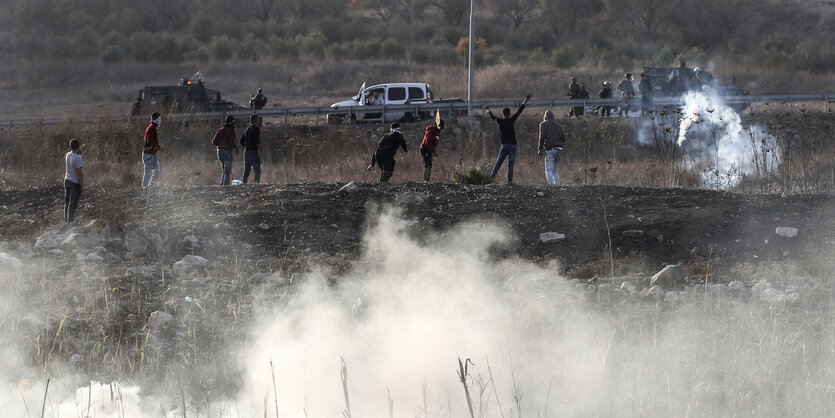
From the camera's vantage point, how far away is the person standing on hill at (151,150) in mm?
14438

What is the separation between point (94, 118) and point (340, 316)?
62.9 ft

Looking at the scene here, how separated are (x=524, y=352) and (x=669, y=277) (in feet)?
8.00

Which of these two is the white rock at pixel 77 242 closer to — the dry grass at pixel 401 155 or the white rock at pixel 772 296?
the dry grass at pixel 401 155

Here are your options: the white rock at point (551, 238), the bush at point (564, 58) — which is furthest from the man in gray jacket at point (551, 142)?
the bush at point (564, 58)

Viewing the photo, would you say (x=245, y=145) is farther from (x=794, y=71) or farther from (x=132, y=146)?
(x=794, y=71)

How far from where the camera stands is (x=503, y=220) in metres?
11.6

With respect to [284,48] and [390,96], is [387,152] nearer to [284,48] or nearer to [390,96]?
[390,96]

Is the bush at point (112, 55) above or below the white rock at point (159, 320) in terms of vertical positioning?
above

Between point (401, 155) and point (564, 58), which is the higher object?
point (564, 58)

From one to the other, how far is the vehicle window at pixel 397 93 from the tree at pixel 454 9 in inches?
1360

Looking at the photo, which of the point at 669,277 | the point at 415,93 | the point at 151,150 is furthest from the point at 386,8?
the point at 669,277

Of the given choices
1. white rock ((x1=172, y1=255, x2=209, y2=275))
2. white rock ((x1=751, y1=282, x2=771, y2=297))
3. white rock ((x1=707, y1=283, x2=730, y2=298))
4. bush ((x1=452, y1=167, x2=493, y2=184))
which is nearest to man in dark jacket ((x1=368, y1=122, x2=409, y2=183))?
bush ((x1=452, y1=167, x2=493, y2=184))

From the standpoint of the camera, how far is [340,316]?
8.23 meters

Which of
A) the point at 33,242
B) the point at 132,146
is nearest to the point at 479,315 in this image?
the point at 33,242
